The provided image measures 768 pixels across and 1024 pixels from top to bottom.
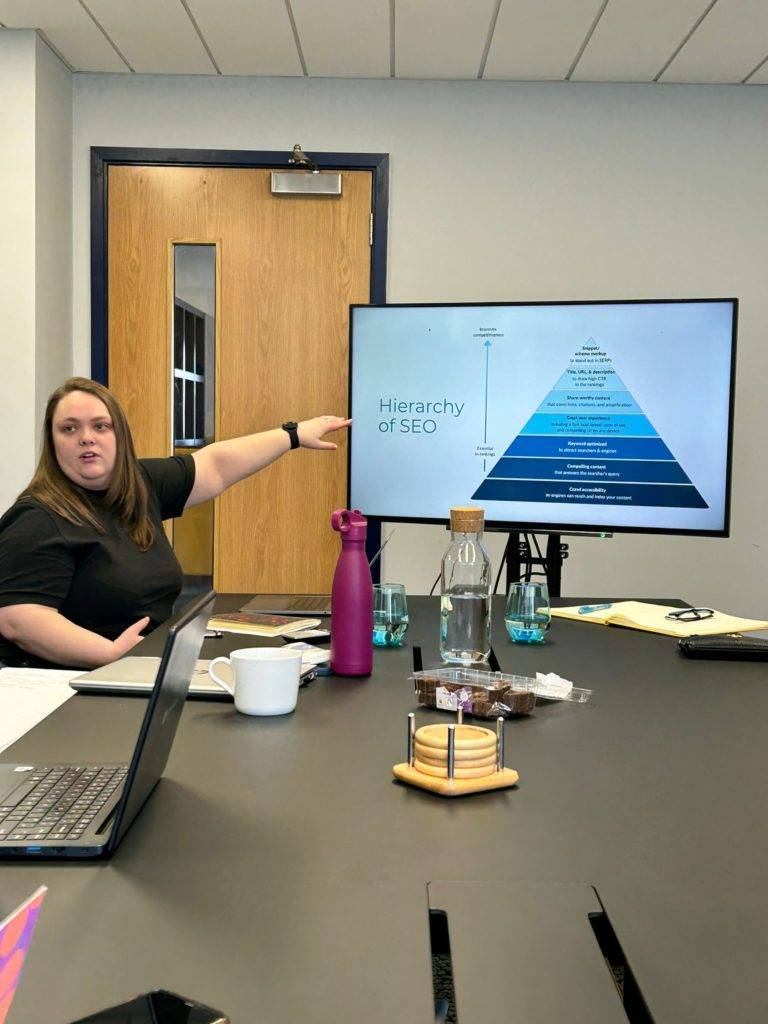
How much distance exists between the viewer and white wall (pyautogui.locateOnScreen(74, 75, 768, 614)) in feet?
11.8

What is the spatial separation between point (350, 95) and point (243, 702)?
291cm

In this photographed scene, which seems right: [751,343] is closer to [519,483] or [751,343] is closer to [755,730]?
[519,483]

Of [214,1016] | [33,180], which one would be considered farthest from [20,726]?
[33,180]

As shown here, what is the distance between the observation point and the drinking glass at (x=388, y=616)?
1.71 m

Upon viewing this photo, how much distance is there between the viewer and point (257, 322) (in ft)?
12.0

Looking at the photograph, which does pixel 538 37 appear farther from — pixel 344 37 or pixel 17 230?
pixel 17 230

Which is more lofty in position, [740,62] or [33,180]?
[740,62]

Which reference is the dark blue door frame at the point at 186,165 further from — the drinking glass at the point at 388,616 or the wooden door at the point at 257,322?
the drinking glass at the point at 388,616

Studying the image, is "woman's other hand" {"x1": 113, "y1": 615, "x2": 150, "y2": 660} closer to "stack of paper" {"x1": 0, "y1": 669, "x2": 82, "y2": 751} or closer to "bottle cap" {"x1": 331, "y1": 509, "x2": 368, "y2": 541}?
"stack of paper" {"x1": 0, "y1": 669, "x2": 82, "y2": 751}

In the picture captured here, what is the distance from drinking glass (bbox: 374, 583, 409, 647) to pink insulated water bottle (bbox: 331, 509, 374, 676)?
219mm

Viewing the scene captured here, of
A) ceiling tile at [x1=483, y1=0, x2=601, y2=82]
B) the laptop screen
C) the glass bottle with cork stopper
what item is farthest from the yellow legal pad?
ceiling tile at [x1=483, y1=0, x2=601, y2=82]

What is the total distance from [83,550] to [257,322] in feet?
6.17

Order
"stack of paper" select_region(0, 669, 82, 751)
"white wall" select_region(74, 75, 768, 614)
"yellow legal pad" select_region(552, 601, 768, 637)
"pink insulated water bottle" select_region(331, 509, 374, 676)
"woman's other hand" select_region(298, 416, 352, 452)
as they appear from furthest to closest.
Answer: "white wall" select_region(74, 75, 768, 614) < "woman's other hand" select_region(298, 416, 352, 452) < "yellow legal pad" select_region(552, 601, 768, 637) < "pink insulated water bottle" select_region(331, 509, 374, 676) < "stack of paper" select_region(0, 669, 82, 751)

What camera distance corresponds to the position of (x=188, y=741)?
45.3 inches
